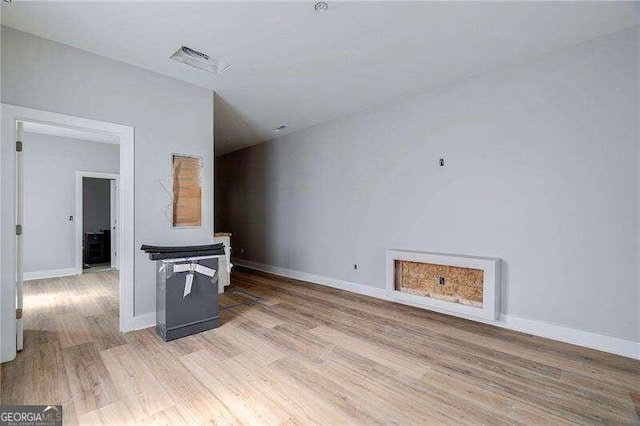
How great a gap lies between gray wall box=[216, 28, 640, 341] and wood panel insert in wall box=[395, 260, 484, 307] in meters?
0.25

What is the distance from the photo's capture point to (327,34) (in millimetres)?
2713

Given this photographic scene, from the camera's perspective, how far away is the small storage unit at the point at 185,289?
300cm

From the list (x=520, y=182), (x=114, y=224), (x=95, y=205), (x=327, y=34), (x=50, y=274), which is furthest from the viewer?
(x=95, y=205)

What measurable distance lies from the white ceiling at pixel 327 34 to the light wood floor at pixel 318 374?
2.90 metres

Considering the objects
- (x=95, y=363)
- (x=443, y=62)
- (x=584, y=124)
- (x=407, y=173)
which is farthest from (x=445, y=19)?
(x=95, y=363)

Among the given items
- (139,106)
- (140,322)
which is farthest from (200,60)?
(140,322)

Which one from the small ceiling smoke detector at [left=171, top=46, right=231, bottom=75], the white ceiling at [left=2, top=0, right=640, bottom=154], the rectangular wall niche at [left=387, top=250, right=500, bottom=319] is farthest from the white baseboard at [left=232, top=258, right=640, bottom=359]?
the small ceiling smoke detector at [left=171, top=46, right=231, bottom=75]

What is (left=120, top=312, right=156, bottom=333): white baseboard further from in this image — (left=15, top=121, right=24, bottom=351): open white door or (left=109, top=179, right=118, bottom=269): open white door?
(left=109, top=179, right=118, bottom=269): open white door

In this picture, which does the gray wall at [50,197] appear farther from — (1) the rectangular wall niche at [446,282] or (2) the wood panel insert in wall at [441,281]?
(2) the wood panel insert in wall at [441,281]

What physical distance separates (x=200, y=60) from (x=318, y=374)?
3.30 meters

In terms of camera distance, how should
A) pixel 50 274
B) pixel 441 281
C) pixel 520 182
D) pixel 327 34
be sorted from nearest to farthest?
pixel 327 34 → pixel 520 182 → pixel 441 281 → pixel 50 274

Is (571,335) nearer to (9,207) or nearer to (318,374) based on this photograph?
(318,374)

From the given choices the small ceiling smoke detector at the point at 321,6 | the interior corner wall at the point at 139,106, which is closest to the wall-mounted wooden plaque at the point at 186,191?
the interior corner wall at the point at 139,106

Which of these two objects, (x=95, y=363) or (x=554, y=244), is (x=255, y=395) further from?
(x=554, y=244)
